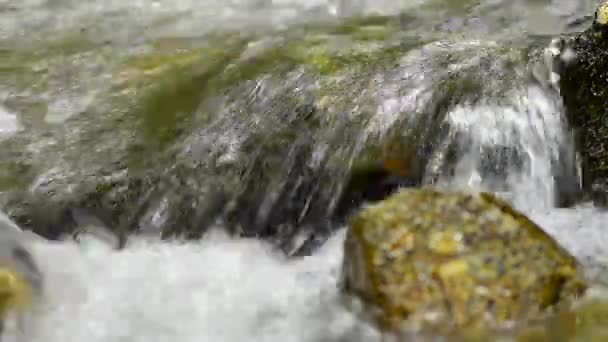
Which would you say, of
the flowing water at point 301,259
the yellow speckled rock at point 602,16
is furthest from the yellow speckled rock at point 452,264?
the yellow speckled rock at point 602,16

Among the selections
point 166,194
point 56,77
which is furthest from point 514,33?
point 56,77

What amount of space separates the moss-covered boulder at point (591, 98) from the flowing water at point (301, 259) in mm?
97

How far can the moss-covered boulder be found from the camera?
455cm

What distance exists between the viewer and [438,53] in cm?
554

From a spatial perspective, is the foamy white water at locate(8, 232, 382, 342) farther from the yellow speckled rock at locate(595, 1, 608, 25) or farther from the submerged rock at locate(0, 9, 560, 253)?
the yellow speckled rock at locate(595, 1, 608, 25)

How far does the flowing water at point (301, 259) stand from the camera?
382 cm

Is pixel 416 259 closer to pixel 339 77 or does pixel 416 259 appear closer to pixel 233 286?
pixel 233 286

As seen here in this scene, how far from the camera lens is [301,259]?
4523 mm

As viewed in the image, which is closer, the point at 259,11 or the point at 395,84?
the point at 395,84

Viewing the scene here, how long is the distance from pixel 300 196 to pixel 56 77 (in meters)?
2.66

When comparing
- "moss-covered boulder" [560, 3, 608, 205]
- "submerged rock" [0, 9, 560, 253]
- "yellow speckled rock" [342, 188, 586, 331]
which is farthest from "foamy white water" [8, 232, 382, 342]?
"moss-covered boulder" [560, 3, 608, 205]

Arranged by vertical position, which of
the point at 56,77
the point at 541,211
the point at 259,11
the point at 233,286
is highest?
the point at 259,11

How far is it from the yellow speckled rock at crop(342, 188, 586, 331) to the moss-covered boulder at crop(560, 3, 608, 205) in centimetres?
112

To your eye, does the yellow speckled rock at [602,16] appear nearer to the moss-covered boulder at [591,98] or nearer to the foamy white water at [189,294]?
the moss-covered boulder at [591,98]
